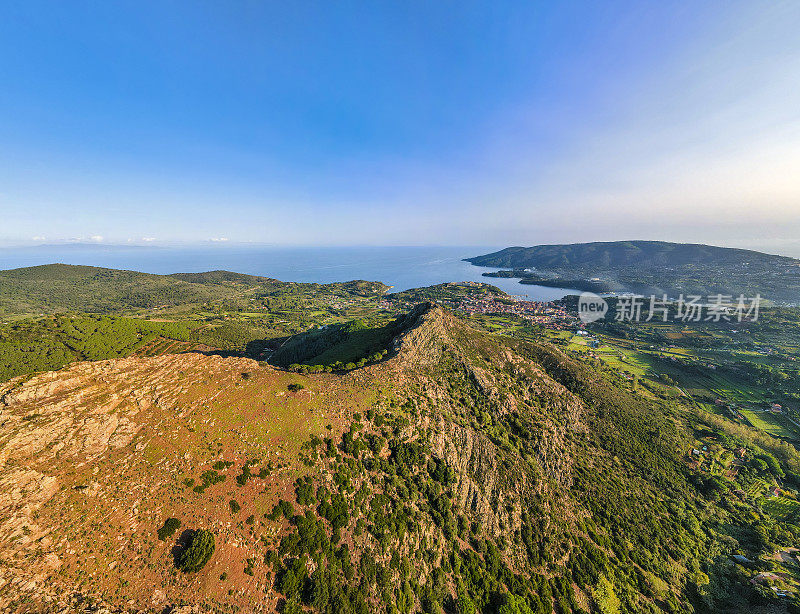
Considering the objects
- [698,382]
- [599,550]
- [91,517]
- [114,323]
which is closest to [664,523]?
[599,550]

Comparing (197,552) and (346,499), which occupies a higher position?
(197,552)

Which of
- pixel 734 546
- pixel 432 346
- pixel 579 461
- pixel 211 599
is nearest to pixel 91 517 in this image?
pixel 211 599

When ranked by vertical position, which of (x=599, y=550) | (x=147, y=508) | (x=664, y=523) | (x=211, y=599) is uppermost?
(x=147, y=508)

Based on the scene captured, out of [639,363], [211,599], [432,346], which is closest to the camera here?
[211,599]

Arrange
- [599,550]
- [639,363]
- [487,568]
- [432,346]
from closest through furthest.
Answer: [487,568]
[599,550]
[432,346]
[639,363]

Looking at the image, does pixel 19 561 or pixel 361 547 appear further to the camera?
pixel 361 547

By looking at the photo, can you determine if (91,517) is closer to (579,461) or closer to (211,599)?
(211,599)

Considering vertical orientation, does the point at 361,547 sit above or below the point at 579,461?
above

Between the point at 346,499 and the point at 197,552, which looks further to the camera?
the point at 346,499
